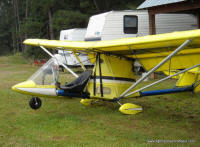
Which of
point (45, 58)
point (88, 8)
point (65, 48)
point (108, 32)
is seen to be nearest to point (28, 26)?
point (45, 58)

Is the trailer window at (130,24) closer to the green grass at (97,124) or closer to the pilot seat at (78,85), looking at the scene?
the green grass at (97,124)

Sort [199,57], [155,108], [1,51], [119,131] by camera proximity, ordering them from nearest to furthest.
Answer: [119,131] → [199,57] → [155,108] → [1,51]

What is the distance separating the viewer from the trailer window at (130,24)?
1466 centimetres

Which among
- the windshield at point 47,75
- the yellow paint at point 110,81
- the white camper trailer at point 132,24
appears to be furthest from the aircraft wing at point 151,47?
the white camper trailer at point 132,24

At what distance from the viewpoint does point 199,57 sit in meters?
6.25

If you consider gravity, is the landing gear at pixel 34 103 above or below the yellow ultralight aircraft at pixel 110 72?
below

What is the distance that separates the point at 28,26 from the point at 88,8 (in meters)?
9.86

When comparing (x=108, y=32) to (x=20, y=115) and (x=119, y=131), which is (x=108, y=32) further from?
(x=119, y=131)

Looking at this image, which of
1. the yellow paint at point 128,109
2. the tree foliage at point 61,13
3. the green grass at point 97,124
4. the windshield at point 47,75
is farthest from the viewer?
the tree foliage at point 61,13

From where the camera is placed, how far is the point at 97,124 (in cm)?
635

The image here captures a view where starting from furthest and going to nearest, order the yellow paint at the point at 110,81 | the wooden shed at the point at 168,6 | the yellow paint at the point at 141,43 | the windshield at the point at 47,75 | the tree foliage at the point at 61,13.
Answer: the tree foliage at the point at 61,13 → the wooden shed at the point at 168,6 → the yellow paint at the point at 110,81 → the windshield at the point at 47,75 → the yellow paint at the point at 141,43

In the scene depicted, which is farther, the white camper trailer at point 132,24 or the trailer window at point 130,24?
the trailer window at point 130,24

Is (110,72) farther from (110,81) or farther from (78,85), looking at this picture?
(78,85)

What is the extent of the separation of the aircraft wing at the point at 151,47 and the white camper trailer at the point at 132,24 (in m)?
7.16
